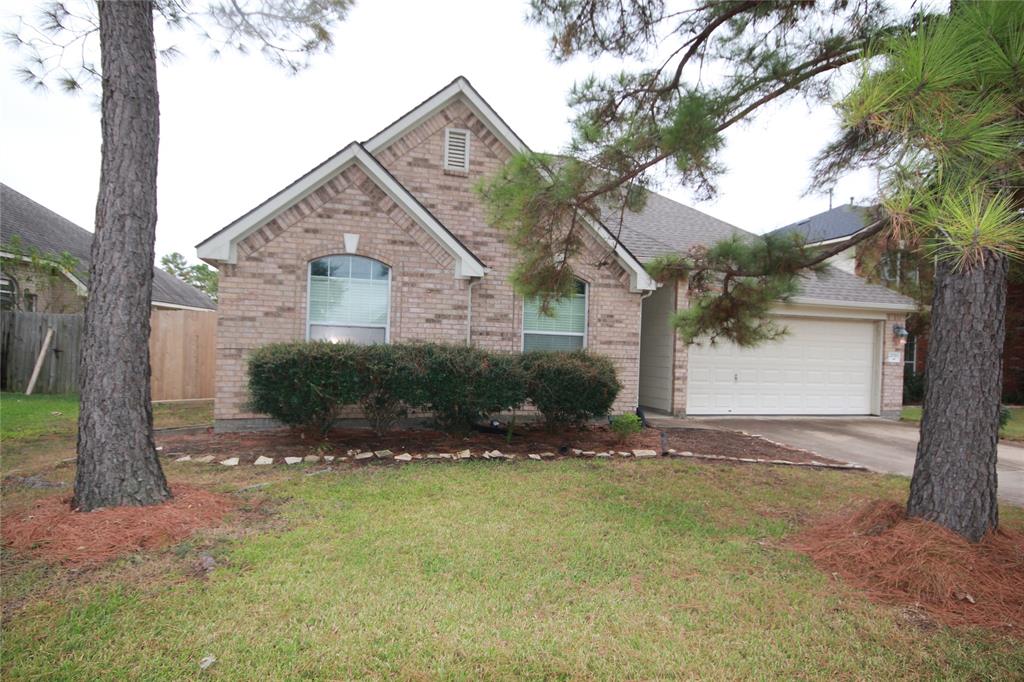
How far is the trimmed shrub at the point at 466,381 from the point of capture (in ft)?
26.2

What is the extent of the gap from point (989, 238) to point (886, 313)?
13.3m

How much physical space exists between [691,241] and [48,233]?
2028cm

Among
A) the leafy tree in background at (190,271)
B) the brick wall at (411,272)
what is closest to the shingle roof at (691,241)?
the brick wall at (411,272)

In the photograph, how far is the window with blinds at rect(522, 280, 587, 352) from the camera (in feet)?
35.1

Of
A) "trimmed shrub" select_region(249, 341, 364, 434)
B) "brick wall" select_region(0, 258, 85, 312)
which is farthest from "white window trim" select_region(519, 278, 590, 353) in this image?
"brick wall" select_region(0, 258, 85, 312)

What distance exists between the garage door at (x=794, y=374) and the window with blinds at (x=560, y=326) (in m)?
3.20

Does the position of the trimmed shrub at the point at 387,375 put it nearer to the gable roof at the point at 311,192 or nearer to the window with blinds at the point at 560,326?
the gable roof at the point at 311,192

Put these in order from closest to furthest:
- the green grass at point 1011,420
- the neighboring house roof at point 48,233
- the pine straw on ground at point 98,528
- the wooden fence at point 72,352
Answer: the pine straw on ground at point 98,528
the green grass at point 1011,420
the wooden fence at point 72,352
the neighboring house roof at point 48,233

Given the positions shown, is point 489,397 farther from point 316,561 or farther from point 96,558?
point 96,558

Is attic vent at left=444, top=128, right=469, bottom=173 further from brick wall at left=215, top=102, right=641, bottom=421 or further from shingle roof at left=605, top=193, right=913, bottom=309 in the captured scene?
shingle roof at left=605, top=193, right=913, bottom=309

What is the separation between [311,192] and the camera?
30.4ft

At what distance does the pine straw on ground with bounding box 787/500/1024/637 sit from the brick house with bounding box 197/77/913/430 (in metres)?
3.05

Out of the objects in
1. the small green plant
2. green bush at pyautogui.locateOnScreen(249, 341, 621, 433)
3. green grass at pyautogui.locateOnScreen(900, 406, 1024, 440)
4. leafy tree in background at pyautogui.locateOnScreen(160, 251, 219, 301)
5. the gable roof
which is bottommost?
green grass at pyautogui.locateOnScreen(900, 406, 1024, 440)

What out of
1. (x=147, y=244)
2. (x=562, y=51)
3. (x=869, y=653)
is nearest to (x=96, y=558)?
(x=147, y=244)
